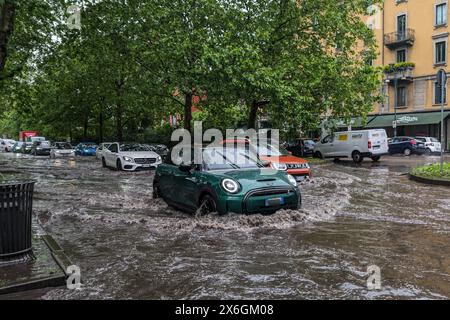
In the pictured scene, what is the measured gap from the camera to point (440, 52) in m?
36.9

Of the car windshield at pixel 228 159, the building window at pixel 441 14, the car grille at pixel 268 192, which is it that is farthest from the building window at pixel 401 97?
the car grille at pixel 268 192

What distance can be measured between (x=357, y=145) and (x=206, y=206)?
1917 cm

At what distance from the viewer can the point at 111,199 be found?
37.4ft

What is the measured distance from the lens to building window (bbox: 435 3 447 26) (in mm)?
36094

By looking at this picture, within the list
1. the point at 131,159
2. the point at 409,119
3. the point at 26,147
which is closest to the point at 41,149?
the point at 26,147

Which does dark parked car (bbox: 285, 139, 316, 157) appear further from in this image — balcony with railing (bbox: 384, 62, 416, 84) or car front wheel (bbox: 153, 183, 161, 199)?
car front wheel (bbox: 153, 183, 161, 199)

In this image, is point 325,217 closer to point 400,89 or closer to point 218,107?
point 218,107

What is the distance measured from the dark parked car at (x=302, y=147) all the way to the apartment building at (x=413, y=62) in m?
9.97

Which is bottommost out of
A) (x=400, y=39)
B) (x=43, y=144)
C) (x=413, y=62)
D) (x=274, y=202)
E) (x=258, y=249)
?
(x=258, y=249)

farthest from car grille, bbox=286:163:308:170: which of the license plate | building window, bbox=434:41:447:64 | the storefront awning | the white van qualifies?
building window, bbox=434:41:447:64

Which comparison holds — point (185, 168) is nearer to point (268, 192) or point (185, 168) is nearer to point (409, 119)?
point (268, 192)

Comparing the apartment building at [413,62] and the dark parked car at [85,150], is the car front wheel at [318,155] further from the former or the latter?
the dark parked car at [85,150]

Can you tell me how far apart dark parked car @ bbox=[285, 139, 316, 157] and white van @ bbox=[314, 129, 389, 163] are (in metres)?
2.46

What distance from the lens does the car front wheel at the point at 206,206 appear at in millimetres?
7422
